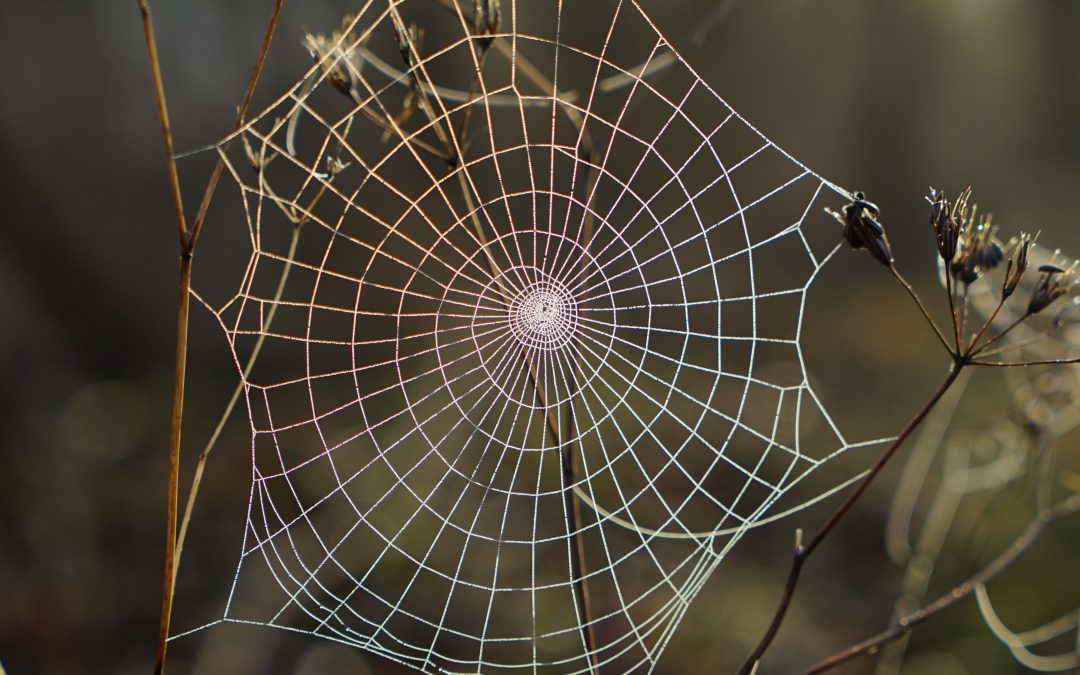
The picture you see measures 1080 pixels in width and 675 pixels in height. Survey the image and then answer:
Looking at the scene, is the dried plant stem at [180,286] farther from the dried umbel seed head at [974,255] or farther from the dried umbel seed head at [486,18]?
the dried umbel seed head at [974,255]

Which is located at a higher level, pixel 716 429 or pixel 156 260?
pixel 156 260

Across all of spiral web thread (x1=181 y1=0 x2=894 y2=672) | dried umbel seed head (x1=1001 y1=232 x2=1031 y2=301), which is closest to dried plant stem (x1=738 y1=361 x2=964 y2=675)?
dried umbel seed head (x1=1001 y1=232 x2=1031 y2=301)

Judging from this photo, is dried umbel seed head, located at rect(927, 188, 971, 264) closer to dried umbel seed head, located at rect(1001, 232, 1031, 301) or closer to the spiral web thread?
dried umbel seed head, located at rect(1001, 232, 1031, 301)

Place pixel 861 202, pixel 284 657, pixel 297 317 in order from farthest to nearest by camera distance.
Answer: pixel 297 317, pixel 284 657, pixel 861 202

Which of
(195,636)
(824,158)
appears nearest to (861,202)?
(195,636)

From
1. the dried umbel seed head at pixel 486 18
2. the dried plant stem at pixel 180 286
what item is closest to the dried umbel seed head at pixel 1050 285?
the dried umbel seed head at pixel 486 18

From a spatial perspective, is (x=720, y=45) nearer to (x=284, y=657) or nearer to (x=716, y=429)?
(x=716, y=429)
